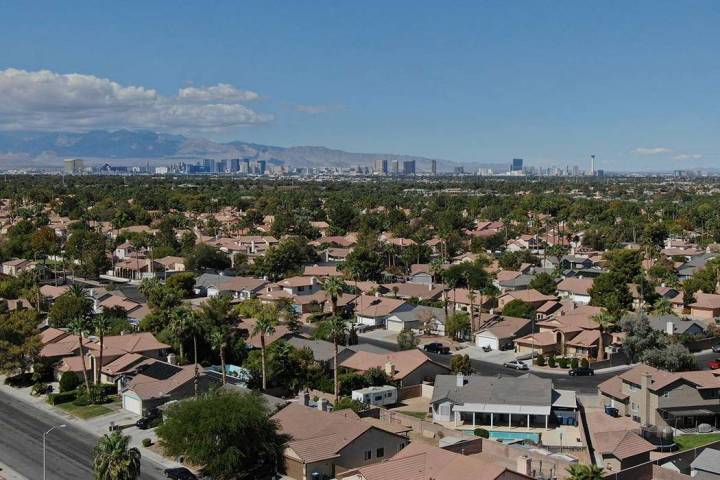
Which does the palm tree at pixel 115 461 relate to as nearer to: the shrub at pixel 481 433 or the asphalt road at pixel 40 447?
the asphalt road at pixel 40 447

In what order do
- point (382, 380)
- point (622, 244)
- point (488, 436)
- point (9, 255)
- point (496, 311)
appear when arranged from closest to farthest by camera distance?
point (488, 436)
point (382, 380)
point (496, 311)
point (9, 255)
point (622, 244)

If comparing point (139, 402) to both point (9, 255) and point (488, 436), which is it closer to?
point (488, 436)

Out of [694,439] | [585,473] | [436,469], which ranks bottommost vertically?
[694,439]

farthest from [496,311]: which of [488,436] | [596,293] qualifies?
[488,436]

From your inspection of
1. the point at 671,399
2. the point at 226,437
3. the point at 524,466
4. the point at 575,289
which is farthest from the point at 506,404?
the point at 575,289

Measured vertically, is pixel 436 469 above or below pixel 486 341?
above

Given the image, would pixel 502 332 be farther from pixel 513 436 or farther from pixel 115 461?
pixel 115 461

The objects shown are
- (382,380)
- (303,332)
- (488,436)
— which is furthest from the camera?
(303,332)
